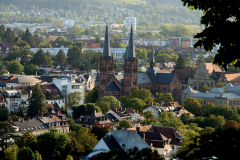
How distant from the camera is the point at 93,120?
64688 millimetres

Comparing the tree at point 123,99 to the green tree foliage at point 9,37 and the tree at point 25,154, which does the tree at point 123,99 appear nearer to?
the tree at point 25,154

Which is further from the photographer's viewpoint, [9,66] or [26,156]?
[9,66]

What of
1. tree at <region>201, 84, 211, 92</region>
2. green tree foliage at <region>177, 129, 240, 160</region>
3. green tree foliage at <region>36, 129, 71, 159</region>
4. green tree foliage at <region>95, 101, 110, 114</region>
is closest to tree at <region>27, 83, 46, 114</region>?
green tree foliage at <region>95, 101, 110, 114</region>

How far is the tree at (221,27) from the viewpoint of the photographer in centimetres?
1589

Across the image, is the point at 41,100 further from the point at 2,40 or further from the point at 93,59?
the point at 2,40

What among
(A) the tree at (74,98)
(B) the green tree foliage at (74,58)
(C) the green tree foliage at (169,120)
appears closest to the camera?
(C) the green tree foliage at (169,120)

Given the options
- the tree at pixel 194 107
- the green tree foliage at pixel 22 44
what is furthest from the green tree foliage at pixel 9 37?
the tree at pixel 194 107

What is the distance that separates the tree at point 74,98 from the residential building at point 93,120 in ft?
49.4

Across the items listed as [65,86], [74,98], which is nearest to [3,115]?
[74,98]

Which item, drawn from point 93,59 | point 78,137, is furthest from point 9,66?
point 78,137

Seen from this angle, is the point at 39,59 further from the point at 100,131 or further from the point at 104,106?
the point at 100,131

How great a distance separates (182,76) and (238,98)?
2191 cm

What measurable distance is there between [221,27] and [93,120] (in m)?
49.4

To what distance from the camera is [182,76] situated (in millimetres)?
111812
